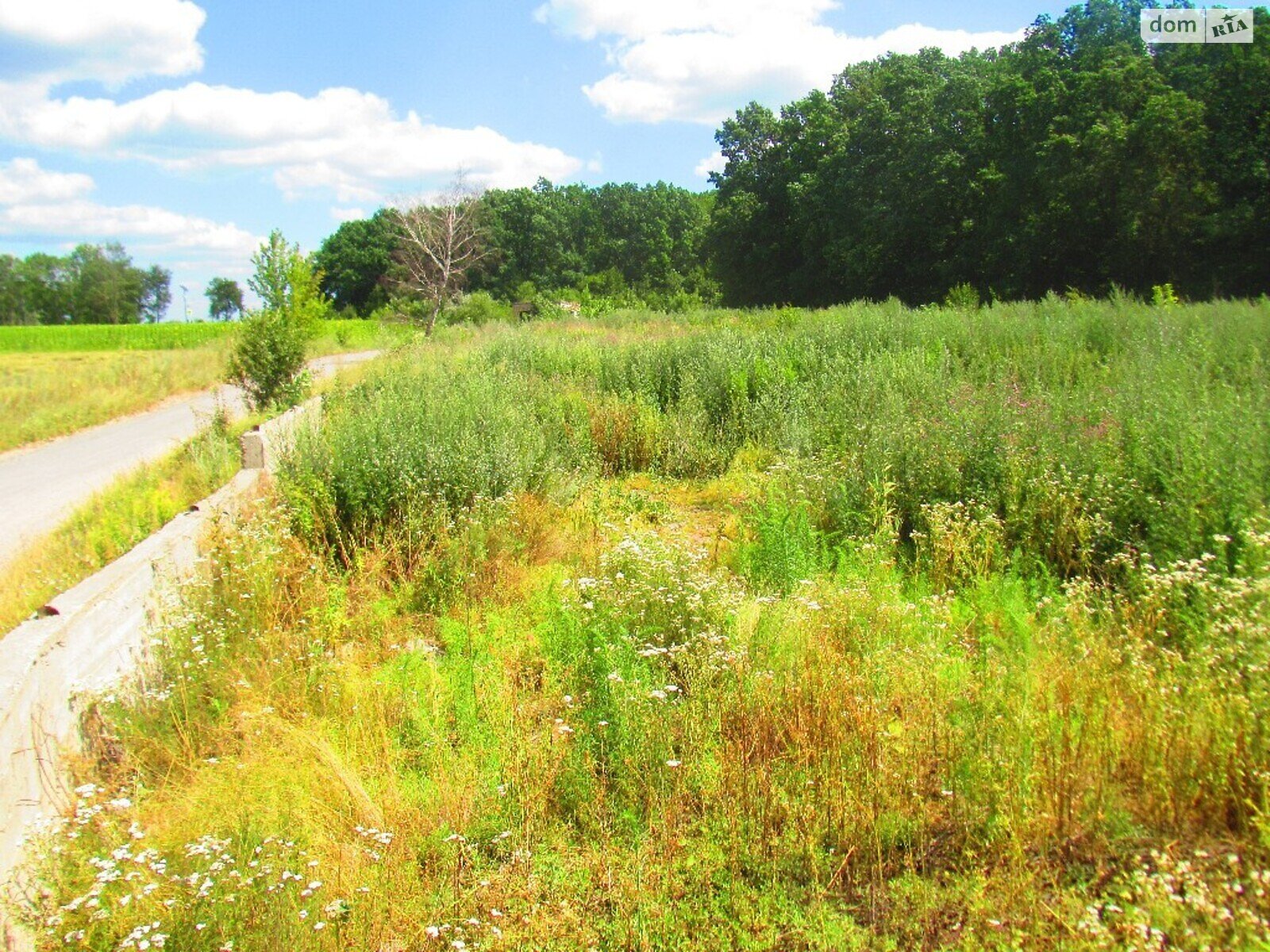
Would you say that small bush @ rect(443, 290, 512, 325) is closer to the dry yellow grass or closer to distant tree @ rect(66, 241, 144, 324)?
the dry yellow grass

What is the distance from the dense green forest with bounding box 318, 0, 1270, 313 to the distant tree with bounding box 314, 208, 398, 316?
118 feet

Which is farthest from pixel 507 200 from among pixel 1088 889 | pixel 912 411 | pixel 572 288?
pixel 1088 889

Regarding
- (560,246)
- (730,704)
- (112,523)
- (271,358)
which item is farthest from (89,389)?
(560,246)

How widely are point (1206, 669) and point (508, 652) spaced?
143 inches

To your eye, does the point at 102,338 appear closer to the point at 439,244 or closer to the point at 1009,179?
the point at 439,244

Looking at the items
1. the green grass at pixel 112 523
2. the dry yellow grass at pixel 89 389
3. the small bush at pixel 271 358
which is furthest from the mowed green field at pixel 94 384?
the green grass at pixel 112 523

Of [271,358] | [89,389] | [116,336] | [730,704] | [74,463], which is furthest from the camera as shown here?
[116,336]

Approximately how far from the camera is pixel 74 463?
1366 centimetres

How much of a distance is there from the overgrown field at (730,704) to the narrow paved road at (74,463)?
419 cm

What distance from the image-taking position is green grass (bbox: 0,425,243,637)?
21.7ft

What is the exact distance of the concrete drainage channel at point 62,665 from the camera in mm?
4023

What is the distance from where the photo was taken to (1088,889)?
2.79 metres

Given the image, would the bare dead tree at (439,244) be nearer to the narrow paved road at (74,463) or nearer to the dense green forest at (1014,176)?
the dense green forest at (1014,176)

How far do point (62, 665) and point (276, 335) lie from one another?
10832 mm
